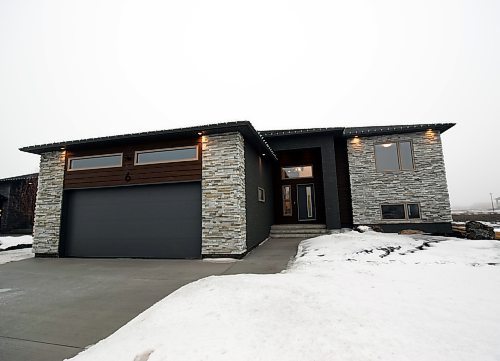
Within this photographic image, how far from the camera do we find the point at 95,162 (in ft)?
27.6

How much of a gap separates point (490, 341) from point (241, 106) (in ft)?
343

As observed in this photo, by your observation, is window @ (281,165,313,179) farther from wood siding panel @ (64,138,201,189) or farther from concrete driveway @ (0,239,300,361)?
wood siding panel @ (64,138,201,189)

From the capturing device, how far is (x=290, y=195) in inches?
502

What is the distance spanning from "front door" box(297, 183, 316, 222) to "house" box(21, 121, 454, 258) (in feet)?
6.65

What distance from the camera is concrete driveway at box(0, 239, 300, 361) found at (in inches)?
103

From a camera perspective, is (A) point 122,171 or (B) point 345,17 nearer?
(A) point 122,171

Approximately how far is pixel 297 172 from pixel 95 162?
9755 millimetres

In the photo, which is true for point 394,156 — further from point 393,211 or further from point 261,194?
point 261,194

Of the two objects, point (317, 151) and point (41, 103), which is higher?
point (41, 103)

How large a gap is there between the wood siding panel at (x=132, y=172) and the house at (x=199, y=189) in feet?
0.12

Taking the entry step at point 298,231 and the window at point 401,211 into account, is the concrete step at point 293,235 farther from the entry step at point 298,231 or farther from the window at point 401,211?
the window at point 401,211

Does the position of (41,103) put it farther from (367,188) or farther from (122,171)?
(367,188)

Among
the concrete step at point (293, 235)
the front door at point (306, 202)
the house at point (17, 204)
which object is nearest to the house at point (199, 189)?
the concrete step at point (293, 235)

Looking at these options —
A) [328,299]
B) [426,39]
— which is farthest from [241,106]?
[328,299]
